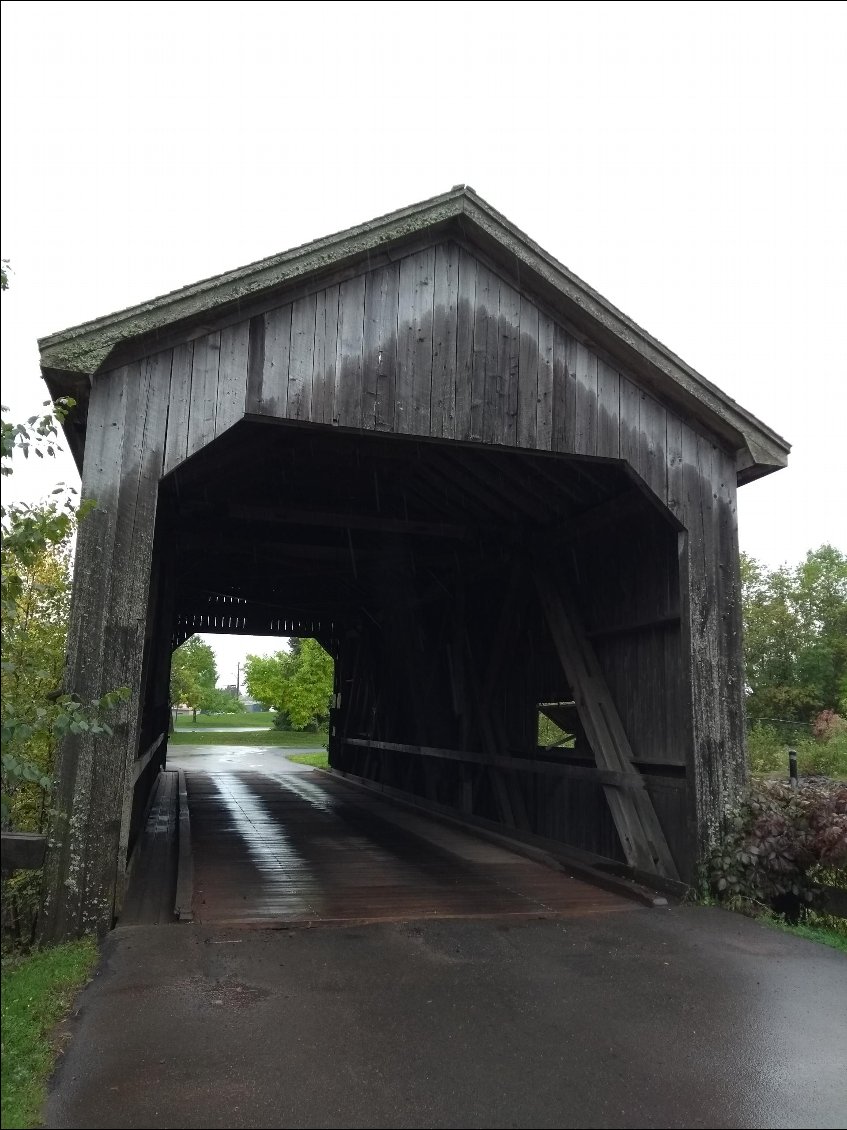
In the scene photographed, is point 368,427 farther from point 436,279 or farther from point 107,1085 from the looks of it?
point 107,1085

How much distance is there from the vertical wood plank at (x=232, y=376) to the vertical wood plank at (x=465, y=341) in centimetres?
158

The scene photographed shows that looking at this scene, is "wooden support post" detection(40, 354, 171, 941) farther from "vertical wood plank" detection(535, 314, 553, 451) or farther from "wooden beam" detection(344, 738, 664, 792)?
"wooden beam" detection(344, 738, 664, 792)

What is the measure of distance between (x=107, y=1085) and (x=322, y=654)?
35306 millimetres

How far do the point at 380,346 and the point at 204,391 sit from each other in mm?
1337

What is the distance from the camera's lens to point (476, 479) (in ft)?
30.6

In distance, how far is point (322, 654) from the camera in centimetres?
3850

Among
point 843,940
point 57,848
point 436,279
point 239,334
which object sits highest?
point 436,279

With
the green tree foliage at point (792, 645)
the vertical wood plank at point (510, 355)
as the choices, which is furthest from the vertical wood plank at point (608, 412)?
the green tree foliage at point (792, 645)

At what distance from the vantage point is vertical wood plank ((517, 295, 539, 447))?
683 centimetres

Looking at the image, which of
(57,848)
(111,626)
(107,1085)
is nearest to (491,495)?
(111,626)

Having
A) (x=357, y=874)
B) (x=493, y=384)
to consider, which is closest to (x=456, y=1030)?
(x=357, y=874)

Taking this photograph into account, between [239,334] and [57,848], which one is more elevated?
[239,334]

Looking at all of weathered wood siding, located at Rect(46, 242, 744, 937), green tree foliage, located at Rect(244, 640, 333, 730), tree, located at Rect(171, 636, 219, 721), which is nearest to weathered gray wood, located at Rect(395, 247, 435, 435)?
weathered wood siding, located at Rect(46, 242, 744, 937)

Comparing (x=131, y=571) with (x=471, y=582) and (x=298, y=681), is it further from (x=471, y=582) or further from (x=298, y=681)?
(x=298, y=681)
